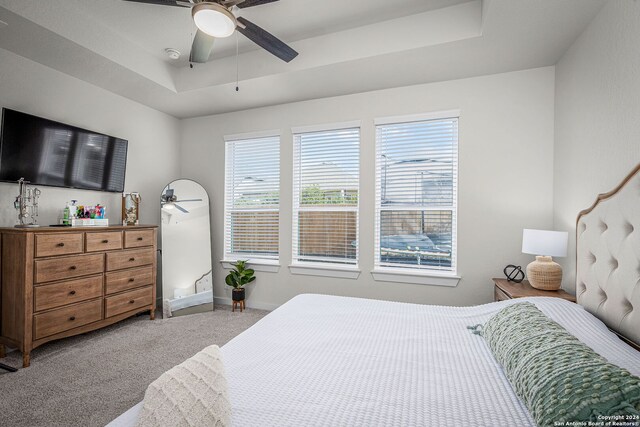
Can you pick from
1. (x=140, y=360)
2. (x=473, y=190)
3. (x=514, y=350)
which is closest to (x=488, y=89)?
(x=473, y=190)

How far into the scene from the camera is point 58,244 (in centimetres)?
262

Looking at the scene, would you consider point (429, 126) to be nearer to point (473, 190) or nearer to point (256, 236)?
point (473, 190)

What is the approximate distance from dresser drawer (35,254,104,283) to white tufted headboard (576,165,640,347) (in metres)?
3.94

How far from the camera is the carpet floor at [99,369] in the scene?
1.86 meters

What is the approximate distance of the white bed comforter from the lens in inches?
36.6

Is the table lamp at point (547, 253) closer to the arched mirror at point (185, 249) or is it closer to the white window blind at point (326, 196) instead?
the white window blind at point (326, 196)

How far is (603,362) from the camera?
923mm

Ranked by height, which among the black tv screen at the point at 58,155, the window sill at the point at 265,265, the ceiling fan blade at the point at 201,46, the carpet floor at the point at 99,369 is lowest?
the carpet floor at the point at 99,369

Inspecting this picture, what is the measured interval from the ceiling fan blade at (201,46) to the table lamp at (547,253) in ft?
9.59

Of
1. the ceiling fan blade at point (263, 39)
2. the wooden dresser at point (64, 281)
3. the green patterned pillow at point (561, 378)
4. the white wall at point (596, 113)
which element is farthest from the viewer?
the wooden dresser at point (64, 281)

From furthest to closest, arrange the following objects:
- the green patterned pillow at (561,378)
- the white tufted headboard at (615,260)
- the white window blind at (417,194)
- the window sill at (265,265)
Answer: the window sill at (265,265), the white window blind at (417,194), the white tufted headboard at (615,260), the green patterned pillow at (561,378)

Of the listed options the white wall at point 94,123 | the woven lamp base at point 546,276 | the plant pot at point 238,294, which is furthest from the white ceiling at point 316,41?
the plant pot at point 238,294

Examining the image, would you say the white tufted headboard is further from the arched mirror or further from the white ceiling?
the arched mirror

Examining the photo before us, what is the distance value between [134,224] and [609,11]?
4.64 metres
